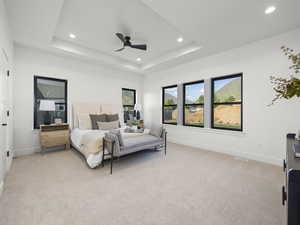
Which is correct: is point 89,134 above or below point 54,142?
above

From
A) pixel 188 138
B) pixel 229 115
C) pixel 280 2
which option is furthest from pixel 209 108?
pixel 280 2

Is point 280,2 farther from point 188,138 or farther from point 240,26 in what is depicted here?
point 188,138

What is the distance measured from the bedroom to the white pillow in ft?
0.52

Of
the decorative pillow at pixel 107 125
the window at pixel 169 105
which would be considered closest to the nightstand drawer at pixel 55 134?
the decorative pillow at pixel 107 125

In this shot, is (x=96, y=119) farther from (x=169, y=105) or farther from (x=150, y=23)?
(x=150, y=23)

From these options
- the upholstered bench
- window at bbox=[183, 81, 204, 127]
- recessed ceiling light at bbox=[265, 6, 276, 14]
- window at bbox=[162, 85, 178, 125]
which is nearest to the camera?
recessed ceiling light at bbox=[265, 6, 276, 14]

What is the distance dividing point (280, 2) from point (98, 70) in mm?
4694

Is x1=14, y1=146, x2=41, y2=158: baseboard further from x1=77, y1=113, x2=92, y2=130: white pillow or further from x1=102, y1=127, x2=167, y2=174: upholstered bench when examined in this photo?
x1=102, y1=127, x2=167, y2=174: upholstered bench

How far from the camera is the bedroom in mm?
1738


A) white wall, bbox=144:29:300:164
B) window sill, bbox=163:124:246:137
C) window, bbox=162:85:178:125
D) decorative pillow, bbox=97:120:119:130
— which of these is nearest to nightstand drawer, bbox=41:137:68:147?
decorative pillow, bbox=97:120:119:130

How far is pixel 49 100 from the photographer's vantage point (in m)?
3.91

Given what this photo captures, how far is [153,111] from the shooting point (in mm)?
5805

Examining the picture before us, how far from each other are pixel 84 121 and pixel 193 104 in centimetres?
349

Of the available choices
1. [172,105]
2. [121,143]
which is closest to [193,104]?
[172,105]
